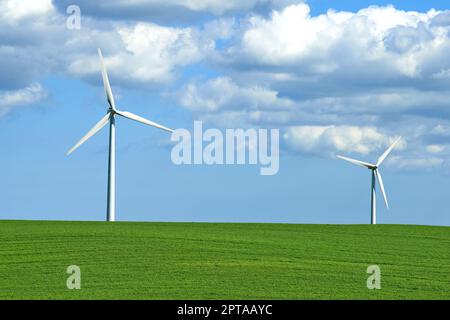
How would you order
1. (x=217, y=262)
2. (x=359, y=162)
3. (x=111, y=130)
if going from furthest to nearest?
(x=359, y=162), (x=111, y=130), (x=217, y=262)

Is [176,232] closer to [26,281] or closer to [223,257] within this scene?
[223,257]

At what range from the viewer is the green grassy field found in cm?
2444

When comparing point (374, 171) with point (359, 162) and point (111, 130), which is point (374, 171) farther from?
point (111, 130)

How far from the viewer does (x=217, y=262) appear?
1191 inches

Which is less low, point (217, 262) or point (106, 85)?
point (106, 85)

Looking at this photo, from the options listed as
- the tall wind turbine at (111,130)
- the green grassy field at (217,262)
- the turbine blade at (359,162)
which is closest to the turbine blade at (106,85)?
the tall wind turbine at (111,130)

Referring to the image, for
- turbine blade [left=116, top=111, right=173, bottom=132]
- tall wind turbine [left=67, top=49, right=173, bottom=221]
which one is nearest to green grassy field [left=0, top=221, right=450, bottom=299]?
tall wind turbine [left=67, top=49, right=173, bottom=221]

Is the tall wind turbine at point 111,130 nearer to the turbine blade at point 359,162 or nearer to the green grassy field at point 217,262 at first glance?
the green grassy field at point 217,262

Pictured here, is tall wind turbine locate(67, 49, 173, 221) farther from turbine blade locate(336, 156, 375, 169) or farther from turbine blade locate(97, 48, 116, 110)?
turbine blade locate(336, 156, 375, 169)

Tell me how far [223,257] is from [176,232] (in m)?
9.73

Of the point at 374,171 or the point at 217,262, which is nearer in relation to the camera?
the point at 217,262

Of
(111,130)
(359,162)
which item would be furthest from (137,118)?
(359,162)

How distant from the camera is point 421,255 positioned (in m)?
34.7
